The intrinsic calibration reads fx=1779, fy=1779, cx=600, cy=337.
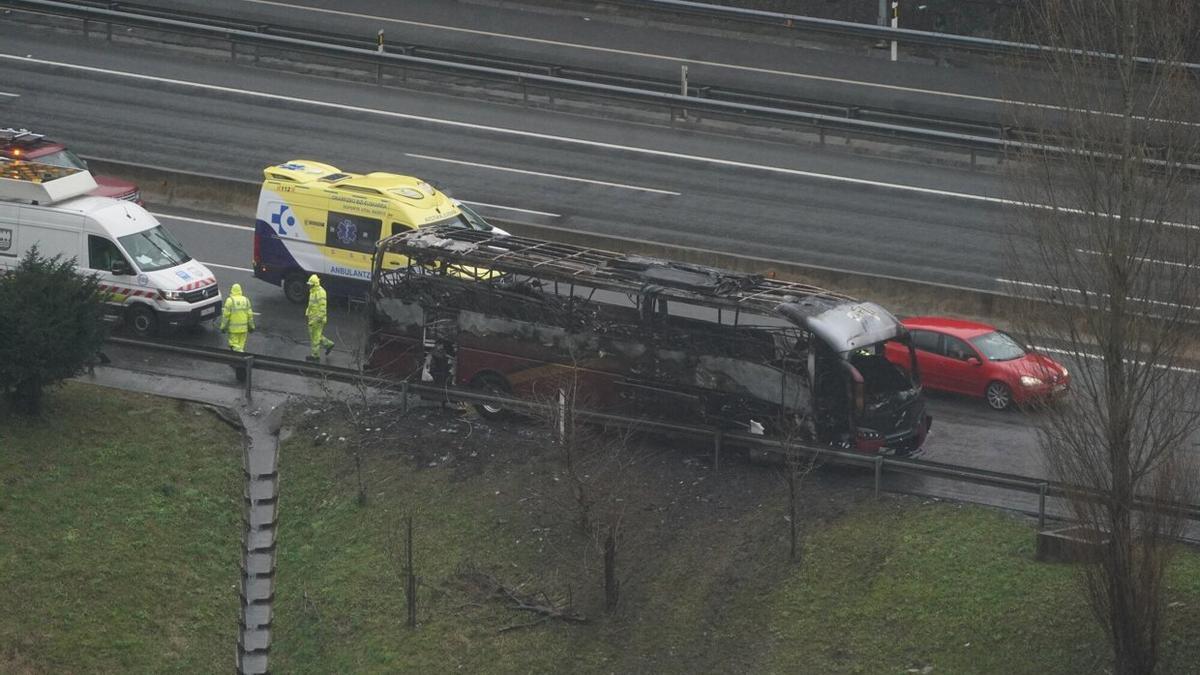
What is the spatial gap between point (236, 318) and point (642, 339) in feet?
21.3

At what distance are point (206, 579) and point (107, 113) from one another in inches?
738

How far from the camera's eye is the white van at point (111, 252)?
2820 centimetres

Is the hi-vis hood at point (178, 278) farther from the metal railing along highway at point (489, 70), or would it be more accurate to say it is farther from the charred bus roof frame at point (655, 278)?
the metal railing along highway at point (489, 70)

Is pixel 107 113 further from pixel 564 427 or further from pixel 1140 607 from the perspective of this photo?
pixel 1140 607

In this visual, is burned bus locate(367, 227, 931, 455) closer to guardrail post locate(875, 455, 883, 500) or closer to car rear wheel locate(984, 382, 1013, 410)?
guardrail post locate(875, 455, 883, 500)

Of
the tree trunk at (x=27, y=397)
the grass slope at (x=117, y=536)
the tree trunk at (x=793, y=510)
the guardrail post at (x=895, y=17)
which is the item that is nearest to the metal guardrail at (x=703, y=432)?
the tree trunk at (x=793, y=510)

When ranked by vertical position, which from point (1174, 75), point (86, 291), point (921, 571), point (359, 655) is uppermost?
point (1174, 75)

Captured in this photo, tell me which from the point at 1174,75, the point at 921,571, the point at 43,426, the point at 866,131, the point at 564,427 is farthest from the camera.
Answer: the point at 866,131

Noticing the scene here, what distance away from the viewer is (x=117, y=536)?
23.3 meters

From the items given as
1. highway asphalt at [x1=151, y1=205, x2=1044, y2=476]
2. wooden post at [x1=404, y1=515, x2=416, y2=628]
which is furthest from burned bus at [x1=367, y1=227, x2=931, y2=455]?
wooden post at [x1=404, y1=515, x2=416, y2=628]

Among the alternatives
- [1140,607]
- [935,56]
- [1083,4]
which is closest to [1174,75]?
[1083,4]

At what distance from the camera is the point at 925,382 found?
89.8 ft

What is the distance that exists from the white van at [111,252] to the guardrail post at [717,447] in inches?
366

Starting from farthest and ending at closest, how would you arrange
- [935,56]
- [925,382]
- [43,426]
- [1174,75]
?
[935,56] → [925,382] → [43,426] → [1174,75]
